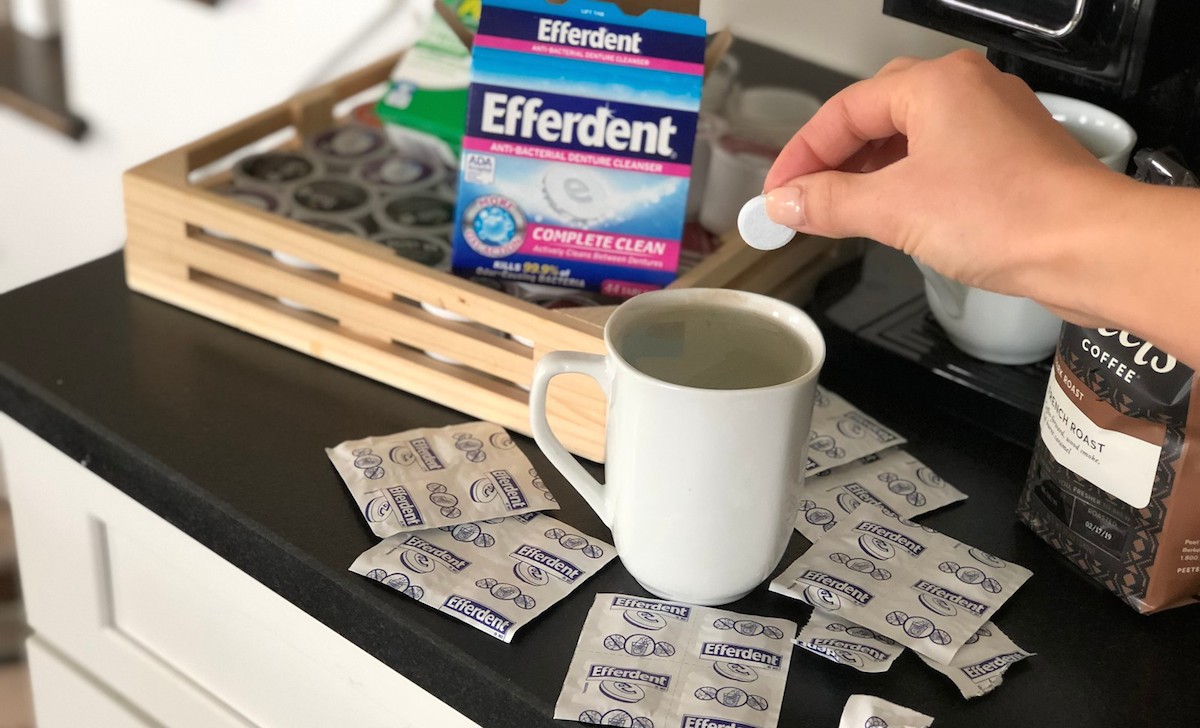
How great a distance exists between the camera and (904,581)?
0.69 meters

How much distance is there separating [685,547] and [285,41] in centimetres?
100

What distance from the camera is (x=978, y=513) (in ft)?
2.51

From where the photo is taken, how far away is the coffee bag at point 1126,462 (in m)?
0.63

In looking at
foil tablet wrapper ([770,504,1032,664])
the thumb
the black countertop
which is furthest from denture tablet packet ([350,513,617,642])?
the thumb

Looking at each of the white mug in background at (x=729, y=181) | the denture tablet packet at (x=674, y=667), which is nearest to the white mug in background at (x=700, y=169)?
the white mug in background at (x=729, y=181)

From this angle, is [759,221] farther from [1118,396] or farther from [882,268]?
[882,268]

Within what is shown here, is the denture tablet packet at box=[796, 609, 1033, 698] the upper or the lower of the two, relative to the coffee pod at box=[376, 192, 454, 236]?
lower

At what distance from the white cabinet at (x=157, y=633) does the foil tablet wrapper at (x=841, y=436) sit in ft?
0.92

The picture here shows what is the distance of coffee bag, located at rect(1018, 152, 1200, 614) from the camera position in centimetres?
63

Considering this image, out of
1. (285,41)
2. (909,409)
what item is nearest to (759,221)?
(909,409)

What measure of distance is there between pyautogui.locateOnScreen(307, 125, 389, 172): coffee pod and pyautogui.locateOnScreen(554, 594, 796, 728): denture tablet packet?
0.46 metres

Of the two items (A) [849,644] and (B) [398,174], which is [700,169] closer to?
(B) [398,174]

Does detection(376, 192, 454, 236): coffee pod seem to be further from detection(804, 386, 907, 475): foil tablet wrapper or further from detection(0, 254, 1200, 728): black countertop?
detection(804, 386, 907, 475): foil tablet wrapper

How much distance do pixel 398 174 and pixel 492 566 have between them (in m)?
0.40
